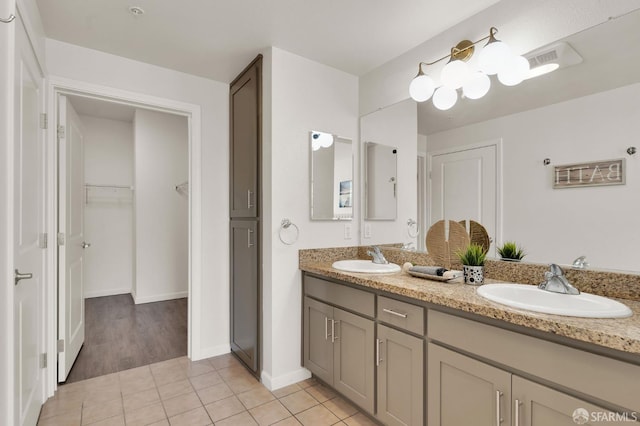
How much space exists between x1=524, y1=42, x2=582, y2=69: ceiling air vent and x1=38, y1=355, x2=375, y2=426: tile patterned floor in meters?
2.14

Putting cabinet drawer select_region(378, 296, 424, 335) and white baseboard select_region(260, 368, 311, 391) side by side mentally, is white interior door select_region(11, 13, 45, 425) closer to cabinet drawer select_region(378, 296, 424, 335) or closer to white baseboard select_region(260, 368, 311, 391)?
white baseboard select_region(260, 368, 311, 391)

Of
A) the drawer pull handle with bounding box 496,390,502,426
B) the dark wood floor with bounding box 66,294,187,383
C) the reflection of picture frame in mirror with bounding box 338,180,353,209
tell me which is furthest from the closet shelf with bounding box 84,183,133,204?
the drawer pull handle with bounding box 496,390,502,426

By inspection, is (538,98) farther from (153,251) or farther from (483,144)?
(153,251)

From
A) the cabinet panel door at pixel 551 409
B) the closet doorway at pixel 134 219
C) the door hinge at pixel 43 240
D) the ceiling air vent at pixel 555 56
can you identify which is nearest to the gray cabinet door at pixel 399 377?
the cabinet panel door at pixel 551 409

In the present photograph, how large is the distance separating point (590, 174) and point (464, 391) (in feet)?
3.67

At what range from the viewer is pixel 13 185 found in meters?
1.36

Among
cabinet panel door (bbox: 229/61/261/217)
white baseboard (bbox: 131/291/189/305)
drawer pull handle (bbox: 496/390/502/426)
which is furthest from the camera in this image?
white baseboard (bbox: 131/291/189/305)

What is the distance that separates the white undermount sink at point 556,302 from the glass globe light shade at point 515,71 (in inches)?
41.4

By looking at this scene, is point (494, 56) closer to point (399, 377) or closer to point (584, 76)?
point (584, 76)

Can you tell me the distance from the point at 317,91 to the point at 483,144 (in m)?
1.26

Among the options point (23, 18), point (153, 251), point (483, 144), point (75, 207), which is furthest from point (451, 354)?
point (153, 251)

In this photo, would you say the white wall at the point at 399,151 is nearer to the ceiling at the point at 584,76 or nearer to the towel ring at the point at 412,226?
the towel ring at the point at 412,226

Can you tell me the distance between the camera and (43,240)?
2.08 metres

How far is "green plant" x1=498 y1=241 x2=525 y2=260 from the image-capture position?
1.72m
